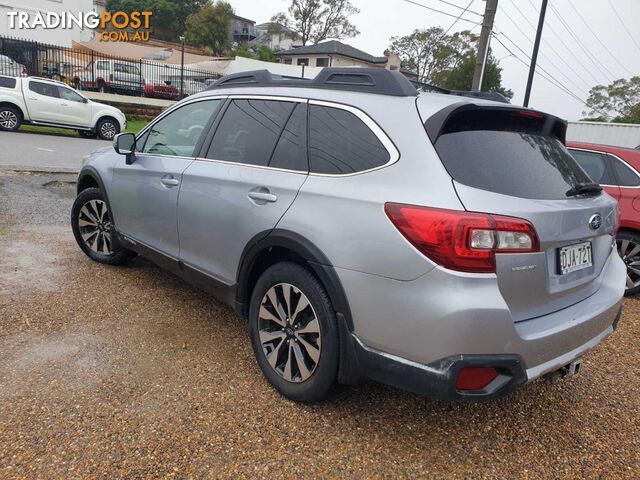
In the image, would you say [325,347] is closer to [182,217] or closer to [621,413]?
[182,217]

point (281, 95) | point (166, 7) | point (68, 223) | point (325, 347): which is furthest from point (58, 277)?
point (166, 7)

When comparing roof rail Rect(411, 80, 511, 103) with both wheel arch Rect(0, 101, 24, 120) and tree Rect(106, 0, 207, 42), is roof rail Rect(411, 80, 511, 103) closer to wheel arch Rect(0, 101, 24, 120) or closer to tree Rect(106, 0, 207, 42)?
wheel arch Rect(0, 101, 24, 120)

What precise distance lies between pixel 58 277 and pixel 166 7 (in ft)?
253

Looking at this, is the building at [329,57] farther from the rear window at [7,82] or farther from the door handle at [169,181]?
the door handle at [169,181]

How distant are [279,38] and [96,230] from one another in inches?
2914

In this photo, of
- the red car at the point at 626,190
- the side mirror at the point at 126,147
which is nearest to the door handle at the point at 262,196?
the side mirror at the point at 126,147

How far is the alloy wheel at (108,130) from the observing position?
15.9 metres

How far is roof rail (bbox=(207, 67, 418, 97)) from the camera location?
2.41 m

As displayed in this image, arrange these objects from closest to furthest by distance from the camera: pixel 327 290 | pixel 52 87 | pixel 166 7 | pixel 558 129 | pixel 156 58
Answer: pixel 327 290 < pixel 558 129 < pixel 52 87 < pixel 156 58 < pixel 166 7

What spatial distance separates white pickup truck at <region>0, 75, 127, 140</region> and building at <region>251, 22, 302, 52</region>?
55.3m

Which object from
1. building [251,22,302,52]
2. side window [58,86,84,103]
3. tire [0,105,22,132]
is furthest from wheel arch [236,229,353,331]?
building [251,22,302,52]

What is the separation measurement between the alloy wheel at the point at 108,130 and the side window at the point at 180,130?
13481mm

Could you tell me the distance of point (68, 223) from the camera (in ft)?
19.5

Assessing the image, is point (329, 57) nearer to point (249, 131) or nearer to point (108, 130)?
point (108, 130)
